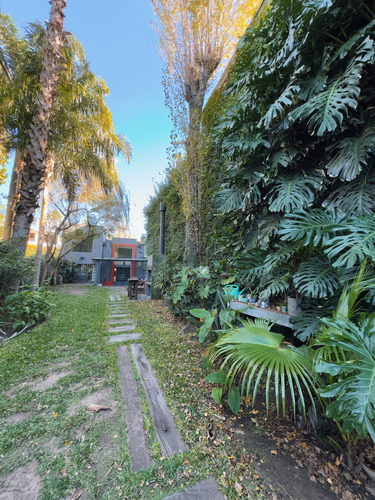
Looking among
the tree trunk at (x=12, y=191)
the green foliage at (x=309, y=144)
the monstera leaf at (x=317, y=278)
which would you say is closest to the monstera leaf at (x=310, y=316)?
the green foliage at (x=309, y=144)

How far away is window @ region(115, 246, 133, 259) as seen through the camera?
16891 mm

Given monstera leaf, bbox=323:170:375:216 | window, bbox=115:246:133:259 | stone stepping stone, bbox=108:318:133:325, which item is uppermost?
window, bbox=115:246:133:259

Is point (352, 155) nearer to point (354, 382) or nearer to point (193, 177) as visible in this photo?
point (354, 382)

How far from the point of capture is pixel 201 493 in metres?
1.11

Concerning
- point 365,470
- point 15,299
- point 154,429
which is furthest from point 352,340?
point 15,299

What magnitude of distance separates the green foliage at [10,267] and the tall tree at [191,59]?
329cm

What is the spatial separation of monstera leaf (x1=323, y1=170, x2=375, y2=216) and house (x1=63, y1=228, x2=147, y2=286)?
14046 millimetres

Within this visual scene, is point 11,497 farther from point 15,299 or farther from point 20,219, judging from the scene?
point 20,219

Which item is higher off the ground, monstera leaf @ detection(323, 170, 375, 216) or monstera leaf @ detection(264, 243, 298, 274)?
monstera leaf @ detection(323, 170, 375, 216)

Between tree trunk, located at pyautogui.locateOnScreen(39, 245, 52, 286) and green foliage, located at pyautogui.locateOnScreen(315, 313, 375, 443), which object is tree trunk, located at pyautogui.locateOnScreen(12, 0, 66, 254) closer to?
tree trunk, located at pyautogui.locateOnScreen(39, 245, 52, 286)

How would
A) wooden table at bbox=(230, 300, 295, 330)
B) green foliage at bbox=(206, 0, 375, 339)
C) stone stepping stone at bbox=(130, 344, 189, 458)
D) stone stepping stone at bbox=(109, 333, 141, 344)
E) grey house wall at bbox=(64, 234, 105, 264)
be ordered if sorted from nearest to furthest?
stone stepping stone at bbox=(130, 344, 189, 458), green foliage at bbox=(206, 0, 375, 339), wooden table at bbox=(230, 300, 295, 330), stone stepping stone at bbox=(109, 333, 141, 344), grey house wall at bbox=(64, 234, 105, 264)

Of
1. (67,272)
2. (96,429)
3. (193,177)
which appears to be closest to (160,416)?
(96,429)

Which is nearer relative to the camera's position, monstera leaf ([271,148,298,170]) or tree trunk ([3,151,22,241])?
monstera leaf ([271,148,298,170])

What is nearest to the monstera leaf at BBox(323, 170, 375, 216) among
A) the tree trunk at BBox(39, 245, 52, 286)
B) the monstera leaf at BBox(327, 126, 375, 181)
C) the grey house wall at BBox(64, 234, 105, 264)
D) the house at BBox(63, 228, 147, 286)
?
the monstera leaf at BBox(327, 126, 375, 181)
